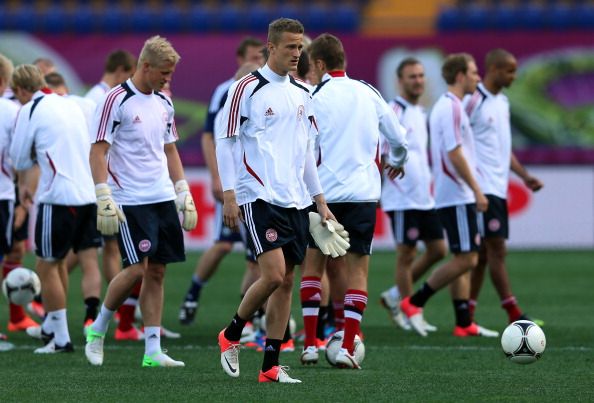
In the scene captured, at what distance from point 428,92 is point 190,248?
4.50 meters

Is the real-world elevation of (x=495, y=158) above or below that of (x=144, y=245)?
above

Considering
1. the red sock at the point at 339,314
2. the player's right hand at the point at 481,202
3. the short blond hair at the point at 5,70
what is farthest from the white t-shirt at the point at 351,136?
the short blond hair at the point at 5,70

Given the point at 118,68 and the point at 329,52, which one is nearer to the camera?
the point at 329,52

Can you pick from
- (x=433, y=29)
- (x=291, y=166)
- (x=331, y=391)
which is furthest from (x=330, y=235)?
(x=433, y=29)

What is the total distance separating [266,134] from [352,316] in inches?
59.2

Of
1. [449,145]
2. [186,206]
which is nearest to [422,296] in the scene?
[449,145]

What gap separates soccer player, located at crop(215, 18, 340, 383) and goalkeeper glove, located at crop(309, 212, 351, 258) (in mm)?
44

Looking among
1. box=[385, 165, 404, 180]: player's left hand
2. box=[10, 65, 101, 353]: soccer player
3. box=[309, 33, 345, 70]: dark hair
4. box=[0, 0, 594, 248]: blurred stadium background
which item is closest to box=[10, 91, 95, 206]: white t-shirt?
box=[10, 65, 101, 353]: soccer player

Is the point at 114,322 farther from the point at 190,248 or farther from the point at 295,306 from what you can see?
the point at 190,248

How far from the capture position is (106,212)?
782 centimetres

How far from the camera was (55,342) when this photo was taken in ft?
29.7

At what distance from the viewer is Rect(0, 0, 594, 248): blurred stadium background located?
62.0 ft

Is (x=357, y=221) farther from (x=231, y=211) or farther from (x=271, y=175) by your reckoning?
(x=231, y=211)

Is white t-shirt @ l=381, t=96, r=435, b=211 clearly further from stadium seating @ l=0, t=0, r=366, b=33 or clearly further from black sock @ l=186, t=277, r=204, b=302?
stadium seating @ l=0, t=0, r=366, b=33
